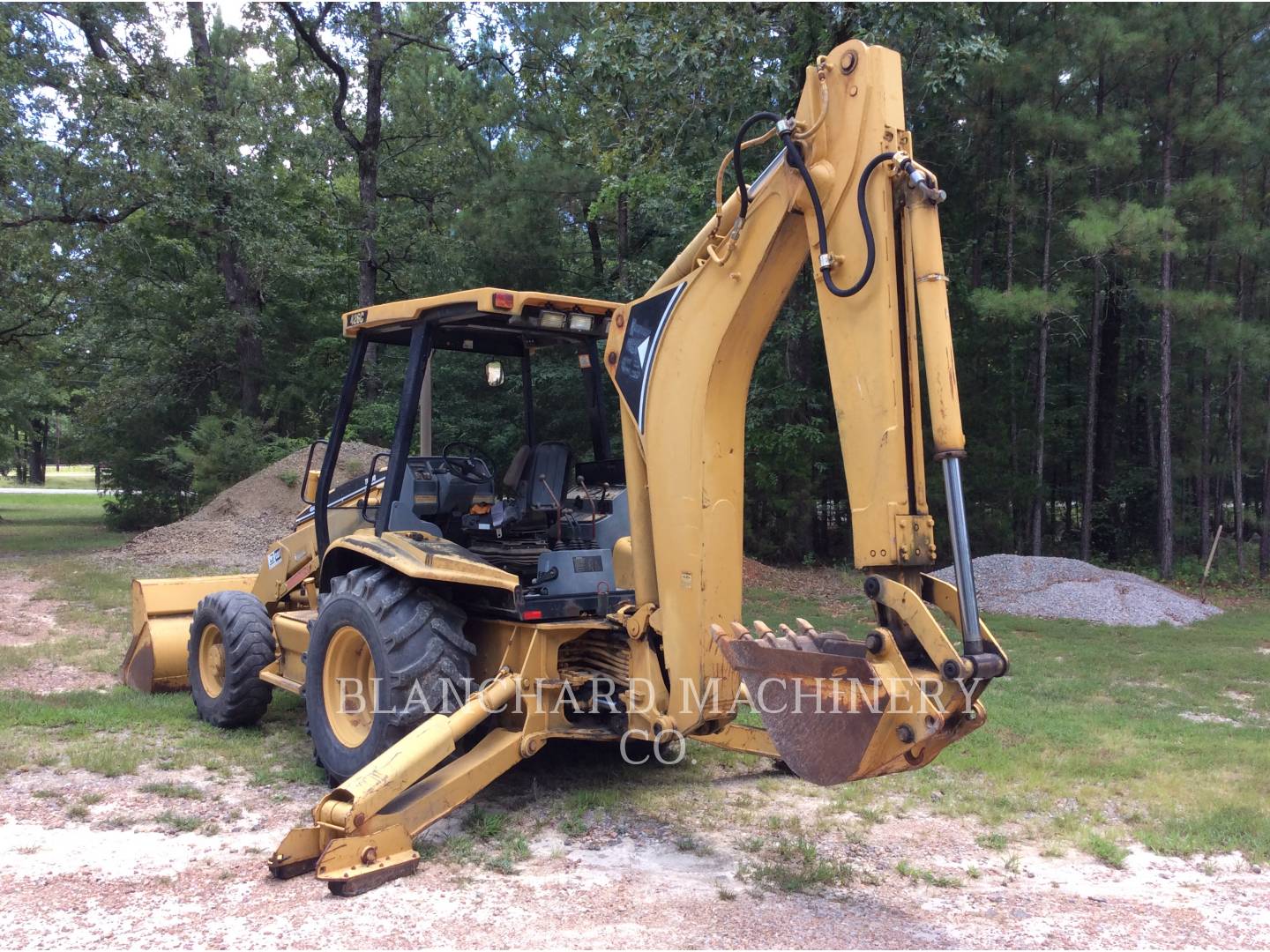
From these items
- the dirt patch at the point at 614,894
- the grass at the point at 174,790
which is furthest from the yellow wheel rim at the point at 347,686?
the grass at the point at 174,790

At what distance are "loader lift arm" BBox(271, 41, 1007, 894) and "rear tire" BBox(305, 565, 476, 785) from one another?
8.4 inches

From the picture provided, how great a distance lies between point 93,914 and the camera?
3.89 meters

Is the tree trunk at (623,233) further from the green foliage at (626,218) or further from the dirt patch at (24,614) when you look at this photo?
the dirt patch at (24,614)

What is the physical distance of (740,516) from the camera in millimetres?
4688

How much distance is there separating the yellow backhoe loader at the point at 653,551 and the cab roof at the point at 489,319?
2cm

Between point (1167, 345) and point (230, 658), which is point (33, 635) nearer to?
point (230, 658)

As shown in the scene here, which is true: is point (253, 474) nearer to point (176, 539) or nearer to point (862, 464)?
point (176, 539)

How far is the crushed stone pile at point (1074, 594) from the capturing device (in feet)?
44.4

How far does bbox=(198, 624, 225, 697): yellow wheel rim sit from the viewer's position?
6.88 metres

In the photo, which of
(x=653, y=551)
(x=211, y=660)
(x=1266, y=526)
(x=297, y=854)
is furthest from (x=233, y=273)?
(x=1266, y=526)

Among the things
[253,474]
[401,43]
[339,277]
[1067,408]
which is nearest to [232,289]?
[339,277]

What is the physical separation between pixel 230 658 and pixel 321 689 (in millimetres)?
1349

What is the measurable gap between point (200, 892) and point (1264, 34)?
65.8 ft

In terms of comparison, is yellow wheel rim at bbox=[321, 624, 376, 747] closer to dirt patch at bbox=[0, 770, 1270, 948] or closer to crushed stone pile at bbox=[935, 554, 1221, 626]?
dirt patch at bbox=[0, 770, 1270, 948]
